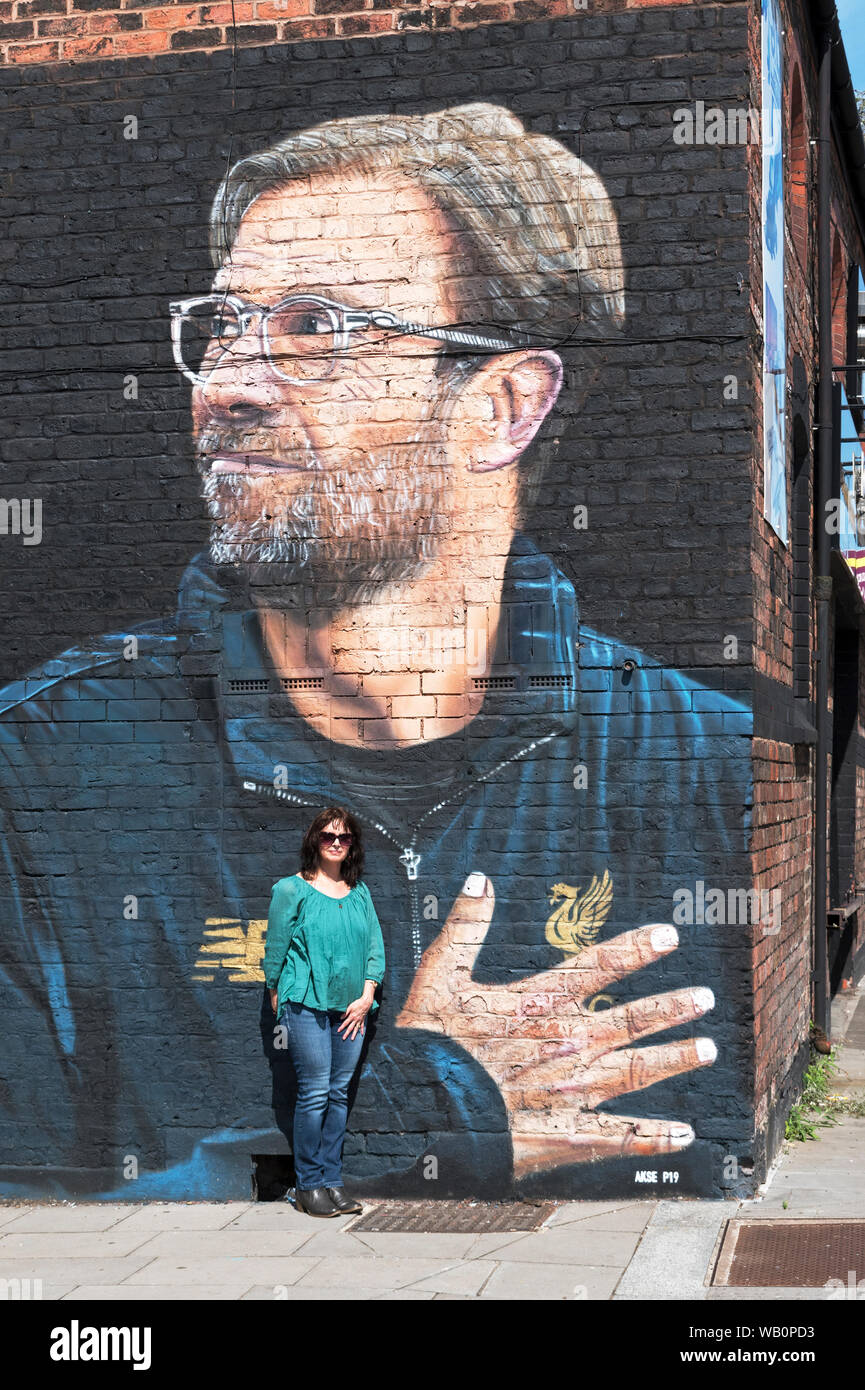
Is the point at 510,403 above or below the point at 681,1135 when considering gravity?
above

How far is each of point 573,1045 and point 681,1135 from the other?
61 centimetres

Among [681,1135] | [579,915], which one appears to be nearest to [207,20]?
[579,915]

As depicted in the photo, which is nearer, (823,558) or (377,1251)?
(377,1251)

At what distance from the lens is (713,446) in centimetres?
712

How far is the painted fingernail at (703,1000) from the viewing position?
6988mm

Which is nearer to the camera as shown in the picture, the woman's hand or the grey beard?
the woman's hand

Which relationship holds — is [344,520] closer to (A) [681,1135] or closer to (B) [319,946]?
(B) [319,946]

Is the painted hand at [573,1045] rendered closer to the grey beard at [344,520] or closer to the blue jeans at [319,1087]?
the blue jeans at [319,1087]

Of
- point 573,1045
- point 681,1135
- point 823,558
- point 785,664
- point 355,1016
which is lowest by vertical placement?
point 681,1135

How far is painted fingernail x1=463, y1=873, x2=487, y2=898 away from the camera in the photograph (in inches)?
283

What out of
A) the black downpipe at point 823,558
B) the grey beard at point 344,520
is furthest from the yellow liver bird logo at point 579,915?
the black downpipe at point 823,558

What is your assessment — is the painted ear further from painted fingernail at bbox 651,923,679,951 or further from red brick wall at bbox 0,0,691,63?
painted fingernail at bbox 651,923,679,951

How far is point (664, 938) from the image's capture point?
7.04 m

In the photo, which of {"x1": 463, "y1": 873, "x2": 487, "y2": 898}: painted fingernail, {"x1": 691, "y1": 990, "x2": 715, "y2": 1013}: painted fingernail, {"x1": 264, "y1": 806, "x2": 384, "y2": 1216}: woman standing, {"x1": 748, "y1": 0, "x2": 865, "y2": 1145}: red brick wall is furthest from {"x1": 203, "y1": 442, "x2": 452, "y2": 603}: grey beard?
{"x1": 691, "y1": 990, "x2": 715, "y2": 1013}: painted fingernail
